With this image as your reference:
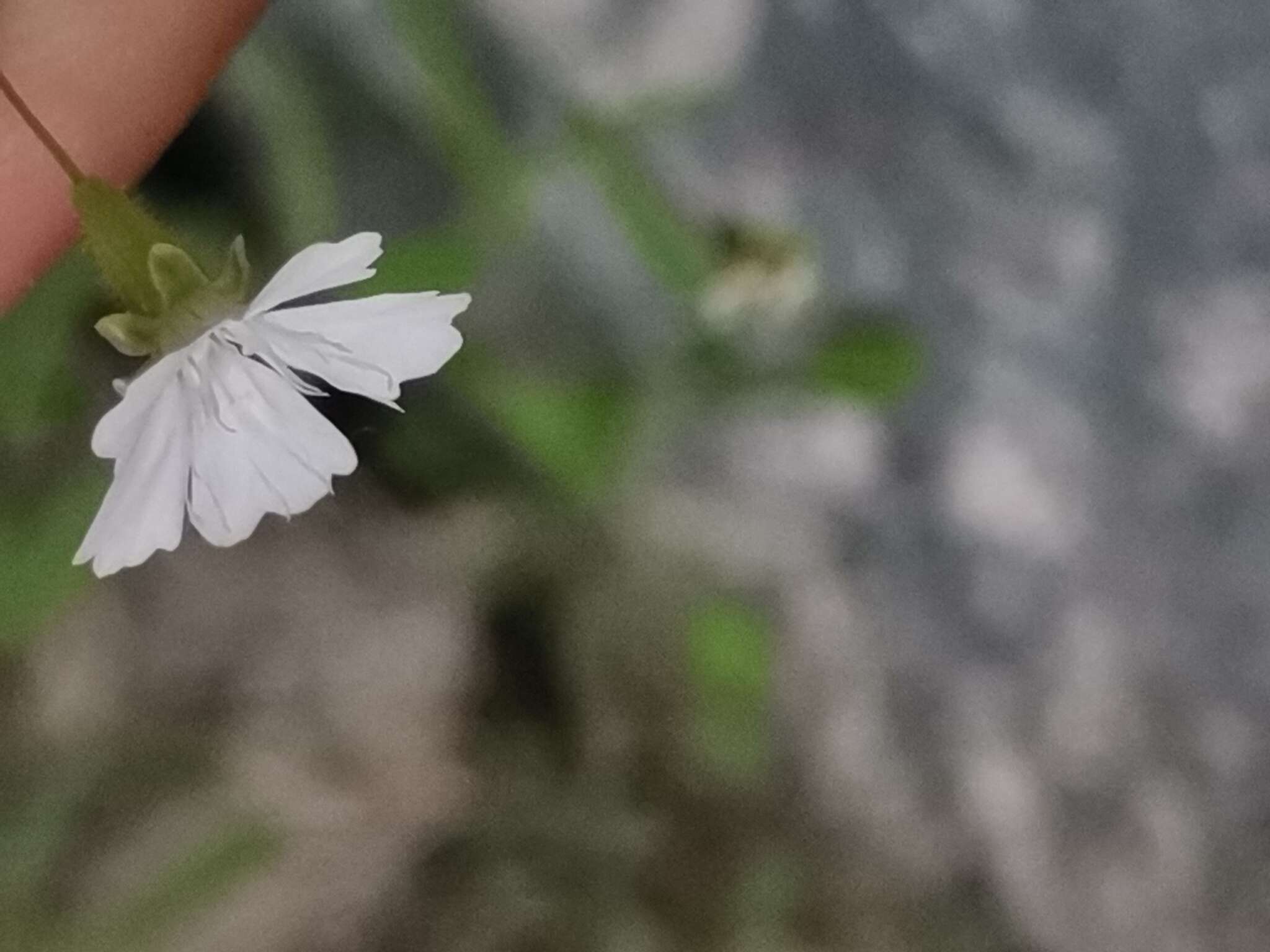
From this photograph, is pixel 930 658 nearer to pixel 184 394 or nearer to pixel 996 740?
pixel 996 740

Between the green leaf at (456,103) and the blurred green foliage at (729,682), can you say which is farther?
the blurred green foliage at (729,682)

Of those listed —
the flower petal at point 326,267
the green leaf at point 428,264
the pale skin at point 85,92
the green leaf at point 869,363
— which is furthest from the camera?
the green leaf at point 869,363

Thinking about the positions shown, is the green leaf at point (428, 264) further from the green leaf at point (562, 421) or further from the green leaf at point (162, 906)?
the green leaf at point (162, 906)

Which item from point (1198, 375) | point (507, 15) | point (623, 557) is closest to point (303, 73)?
point (507, 15)

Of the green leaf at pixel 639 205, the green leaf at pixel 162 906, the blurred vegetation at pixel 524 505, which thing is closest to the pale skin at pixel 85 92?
the blurred vegetation at pixel 524 505

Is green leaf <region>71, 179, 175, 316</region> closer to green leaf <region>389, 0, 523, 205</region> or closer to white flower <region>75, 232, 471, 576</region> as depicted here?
white flower <region>75, 232, 471, 576</region>

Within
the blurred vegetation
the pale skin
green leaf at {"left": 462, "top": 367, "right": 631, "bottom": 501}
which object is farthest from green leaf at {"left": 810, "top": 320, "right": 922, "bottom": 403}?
the pale skin

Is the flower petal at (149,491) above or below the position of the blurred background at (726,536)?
below
